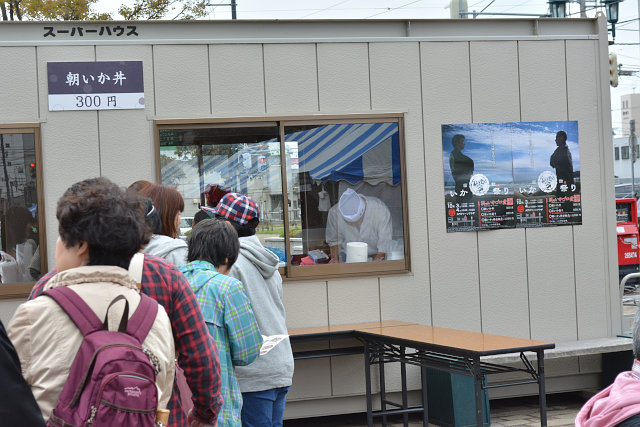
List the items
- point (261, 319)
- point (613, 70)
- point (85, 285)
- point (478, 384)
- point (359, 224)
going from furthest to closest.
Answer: point (613, 70) → point (359, 224) → point (478, 384) → point (261, 319) → point (85, 285)

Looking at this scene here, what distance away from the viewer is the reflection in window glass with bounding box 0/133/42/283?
19.0 ft

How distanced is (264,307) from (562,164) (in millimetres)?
3716

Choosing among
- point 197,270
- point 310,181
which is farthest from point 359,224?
point 197,270

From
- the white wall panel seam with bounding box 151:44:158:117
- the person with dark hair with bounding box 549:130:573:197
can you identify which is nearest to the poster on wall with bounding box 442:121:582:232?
the person with dark hair with bounding box 549:130:573:197

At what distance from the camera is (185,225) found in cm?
638

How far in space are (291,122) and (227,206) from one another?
227 cm

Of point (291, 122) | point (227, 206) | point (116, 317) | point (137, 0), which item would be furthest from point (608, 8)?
point (116, 317)

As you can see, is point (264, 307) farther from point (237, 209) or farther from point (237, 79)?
point (237, 79)

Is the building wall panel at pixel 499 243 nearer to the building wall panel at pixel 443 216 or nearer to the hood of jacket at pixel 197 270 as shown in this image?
the building wall panel at pixel 443 216

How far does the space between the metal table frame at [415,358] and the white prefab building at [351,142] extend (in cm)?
31

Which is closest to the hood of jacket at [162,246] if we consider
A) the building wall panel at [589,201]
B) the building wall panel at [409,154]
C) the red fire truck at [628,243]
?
the building wall panel at [409,154]

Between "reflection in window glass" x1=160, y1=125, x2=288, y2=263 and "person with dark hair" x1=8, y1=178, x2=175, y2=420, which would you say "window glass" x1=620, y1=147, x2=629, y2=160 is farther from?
"person with dark hair" x1=8, y1=178, x2=175, y2=420

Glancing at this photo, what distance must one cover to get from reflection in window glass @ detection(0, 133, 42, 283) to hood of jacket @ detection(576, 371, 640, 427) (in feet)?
14.9

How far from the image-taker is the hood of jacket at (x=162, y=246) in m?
3.49
